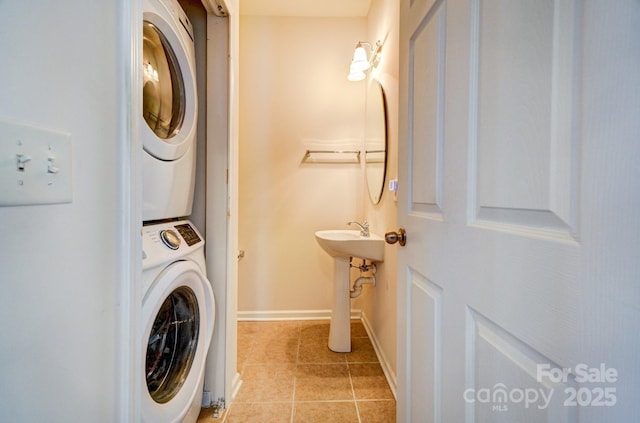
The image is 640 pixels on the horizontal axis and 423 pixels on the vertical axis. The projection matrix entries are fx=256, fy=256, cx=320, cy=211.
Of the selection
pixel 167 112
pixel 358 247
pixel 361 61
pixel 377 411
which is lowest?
pixel 377 411

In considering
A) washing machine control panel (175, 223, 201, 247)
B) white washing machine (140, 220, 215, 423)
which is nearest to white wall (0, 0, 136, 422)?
white washing machine (140, 220, 215, 423)

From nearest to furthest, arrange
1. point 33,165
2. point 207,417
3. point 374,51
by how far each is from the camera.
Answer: point 33,165, point 207,417, point 374,51

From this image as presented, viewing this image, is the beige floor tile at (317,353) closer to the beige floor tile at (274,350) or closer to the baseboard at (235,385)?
the beige floor tile at (274,350)

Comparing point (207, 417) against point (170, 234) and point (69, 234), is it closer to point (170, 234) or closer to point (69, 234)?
point (170, 234)

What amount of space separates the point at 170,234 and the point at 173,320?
37cm

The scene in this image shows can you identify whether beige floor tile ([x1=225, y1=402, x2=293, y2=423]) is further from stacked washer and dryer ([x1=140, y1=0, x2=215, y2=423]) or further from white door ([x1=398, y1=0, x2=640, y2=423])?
white door ([x1=398, y1=0, x2=640, y2=423])

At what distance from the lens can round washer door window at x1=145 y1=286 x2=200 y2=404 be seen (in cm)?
95

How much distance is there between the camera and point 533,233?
0.42 metres

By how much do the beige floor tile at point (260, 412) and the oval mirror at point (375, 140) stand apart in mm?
1382

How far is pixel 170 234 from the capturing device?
100 cm

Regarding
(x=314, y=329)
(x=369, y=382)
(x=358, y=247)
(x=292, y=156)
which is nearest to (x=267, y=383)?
(x=369, y=382)

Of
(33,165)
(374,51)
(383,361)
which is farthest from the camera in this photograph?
(374,51)

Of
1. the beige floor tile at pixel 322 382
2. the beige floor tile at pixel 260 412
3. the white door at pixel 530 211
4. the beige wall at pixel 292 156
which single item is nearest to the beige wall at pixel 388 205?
the beige floor tile at pixel 322 382

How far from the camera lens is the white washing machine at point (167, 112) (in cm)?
88
